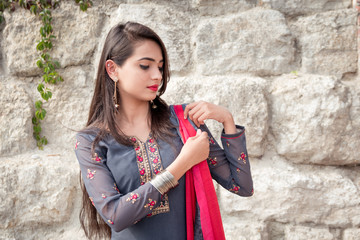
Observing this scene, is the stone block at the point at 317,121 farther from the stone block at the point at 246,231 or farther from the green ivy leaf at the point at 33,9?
the green ivy leaf at the point at 33,9

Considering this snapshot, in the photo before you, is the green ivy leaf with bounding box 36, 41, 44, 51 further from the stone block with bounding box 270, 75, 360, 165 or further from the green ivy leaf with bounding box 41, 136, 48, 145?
the stone block with bounding box 270, 75, 360, 165

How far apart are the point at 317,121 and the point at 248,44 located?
64cm

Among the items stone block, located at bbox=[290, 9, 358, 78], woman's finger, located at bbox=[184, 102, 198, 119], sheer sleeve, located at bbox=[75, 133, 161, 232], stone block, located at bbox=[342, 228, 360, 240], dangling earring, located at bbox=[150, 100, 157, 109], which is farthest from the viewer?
stone block, located at bbox=[290, 9, 358, 78]

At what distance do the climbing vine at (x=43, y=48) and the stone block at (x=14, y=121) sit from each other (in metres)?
0.05

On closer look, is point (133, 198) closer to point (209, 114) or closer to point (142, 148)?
point (142, 148)

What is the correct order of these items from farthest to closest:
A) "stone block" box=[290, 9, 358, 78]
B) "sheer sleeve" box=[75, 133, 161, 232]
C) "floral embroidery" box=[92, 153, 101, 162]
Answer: "stone block" box=[290, 9, 358, 78], "floral embroidery" box=[92, 153, 101, 162], "sheer sleeve" box=[75, 133, 161, 232]

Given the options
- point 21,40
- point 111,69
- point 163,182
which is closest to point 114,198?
point 163,182

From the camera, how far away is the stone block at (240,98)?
210 centimetres

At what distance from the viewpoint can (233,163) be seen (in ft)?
5.03

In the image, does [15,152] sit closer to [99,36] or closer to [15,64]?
[15,64]

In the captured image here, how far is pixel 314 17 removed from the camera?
7.10 feet

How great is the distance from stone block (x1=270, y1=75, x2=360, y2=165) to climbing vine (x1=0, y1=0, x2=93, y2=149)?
56.8 inches

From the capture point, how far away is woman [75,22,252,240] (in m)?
1.37

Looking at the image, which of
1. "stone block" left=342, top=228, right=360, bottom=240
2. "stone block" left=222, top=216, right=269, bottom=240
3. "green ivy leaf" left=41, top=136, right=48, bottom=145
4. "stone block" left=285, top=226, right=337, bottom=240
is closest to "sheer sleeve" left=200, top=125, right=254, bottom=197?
"stone block" left=222, top=216, right=269, bottom=240
